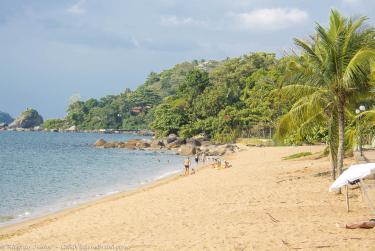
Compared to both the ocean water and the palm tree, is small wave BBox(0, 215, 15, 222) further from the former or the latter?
the palm tree

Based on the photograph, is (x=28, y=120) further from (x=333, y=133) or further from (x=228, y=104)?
(x=333, y=133)

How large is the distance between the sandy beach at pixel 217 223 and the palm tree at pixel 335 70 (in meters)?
3.00

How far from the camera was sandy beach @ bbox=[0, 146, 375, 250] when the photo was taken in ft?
36.7

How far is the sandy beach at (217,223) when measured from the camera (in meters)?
11.2

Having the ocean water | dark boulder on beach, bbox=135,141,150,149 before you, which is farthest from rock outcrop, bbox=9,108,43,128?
the ocean water

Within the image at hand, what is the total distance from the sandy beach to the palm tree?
3.00 metres

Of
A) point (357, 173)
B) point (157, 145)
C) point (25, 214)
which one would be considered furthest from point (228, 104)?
point (357, 173)

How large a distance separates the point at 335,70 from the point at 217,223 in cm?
727

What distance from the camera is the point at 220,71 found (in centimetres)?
9150

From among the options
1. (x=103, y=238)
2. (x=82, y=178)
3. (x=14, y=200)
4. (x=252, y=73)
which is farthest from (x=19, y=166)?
(x=252, y=73)

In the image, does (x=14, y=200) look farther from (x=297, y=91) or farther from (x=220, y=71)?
(x=220, y=71)

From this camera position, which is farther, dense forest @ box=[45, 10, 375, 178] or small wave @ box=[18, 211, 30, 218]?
small wave @ box=[18, 211, 30, 218]

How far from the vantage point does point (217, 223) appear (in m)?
13.5

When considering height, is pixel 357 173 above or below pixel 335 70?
below
